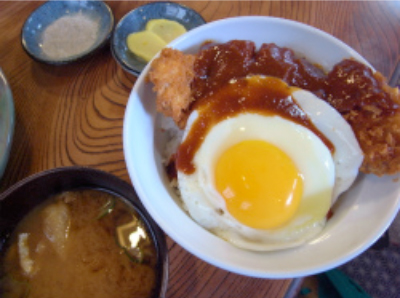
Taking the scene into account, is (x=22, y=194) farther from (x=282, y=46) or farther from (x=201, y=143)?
(x=282, y=46)

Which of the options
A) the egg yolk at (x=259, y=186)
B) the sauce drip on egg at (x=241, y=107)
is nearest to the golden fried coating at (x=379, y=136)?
the sauce drip on egg at (x=241, y=107)

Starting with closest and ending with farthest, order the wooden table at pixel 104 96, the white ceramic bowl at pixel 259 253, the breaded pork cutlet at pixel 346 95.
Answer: the white ceramic bowl at pixel 259 253 → the breaded pork cutlet at pixel 346 95 → the wooden table at pixel 104 96

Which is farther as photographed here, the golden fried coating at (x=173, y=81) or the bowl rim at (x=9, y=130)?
the bowl rim at (x=9, y=130)

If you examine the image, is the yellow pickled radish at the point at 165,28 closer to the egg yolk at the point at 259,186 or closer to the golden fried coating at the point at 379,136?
the egg yolk at the point at 259,186

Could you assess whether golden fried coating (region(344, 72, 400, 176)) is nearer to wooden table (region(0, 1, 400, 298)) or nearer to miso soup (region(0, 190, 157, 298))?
wooden table (region(0, 1, 400, 298))

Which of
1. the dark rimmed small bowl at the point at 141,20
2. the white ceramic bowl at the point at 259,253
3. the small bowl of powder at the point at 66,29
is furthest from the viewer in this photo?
the small bowl of powder at the point at 66,29

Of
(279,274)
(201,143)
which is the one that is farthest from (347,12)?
(279,274)

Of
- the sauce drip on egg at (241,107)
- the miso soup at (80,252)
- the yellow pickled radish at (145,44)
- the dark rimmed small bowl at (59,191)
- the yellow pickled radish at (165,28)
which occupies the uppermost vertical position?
the sauce drip on egg at (241,107)

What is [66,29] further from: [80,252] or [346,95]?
[346,95]

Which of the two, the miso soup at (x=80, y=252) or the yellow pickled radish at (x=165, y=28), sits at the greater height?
the yellow pickled radish at (x=165, y=28)
